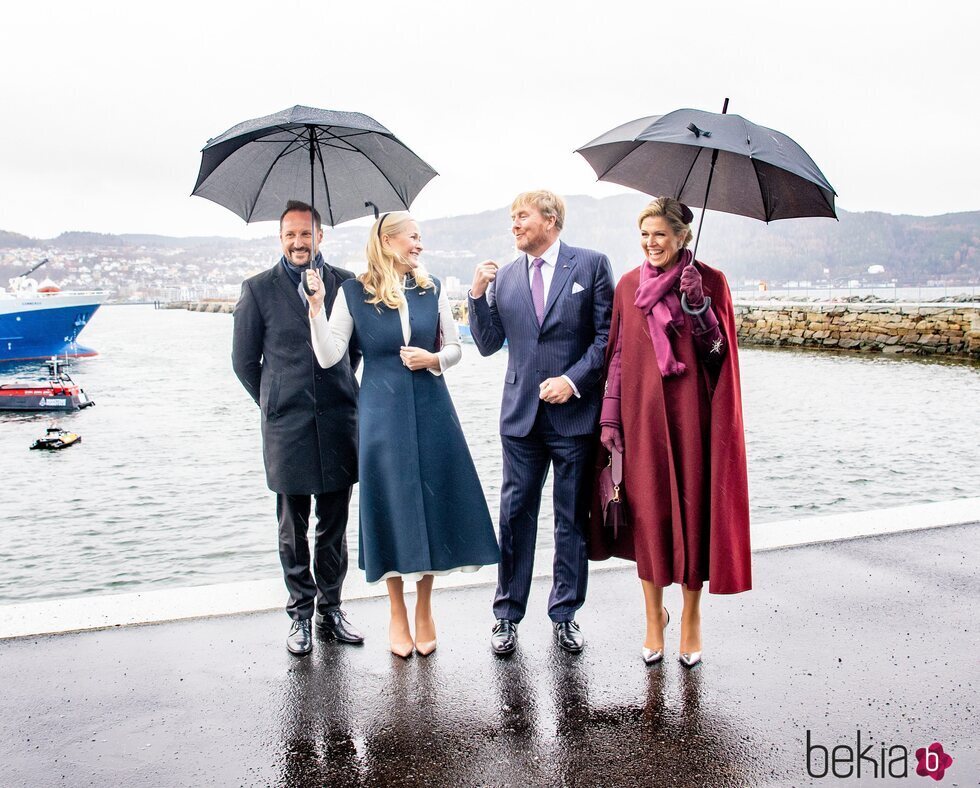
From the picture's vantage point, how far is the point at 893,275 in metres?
96.8

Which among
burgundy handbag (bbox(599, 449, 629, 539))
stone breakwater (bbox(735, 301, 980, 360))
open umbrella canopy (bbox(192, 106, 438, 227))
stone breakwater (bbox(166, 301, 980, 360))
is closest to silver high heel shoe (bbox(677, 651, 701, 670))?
burgundy handbag (bbox(599, 449, 629, 539))

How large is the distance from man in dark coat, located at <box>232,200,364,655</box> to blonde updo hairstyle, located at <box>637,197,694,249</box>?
143 centimetres

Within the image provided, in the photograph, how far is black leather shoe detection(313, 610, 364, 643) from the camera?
3.65 meters

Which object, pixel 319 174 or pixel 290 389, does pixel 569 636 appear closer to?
pixel 290 389

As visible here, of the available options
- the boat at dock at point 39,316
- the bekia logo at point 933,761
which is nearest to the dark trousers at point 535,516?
Result: the bekia logo at point 933,761

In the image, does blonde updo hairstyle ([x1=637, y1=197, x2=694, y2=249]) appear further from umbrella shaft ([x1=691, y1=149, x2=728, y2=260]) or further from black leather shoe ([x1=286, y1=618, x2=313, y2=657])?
black leather shoe ([x1=286, y1=618, x2=313, y2=657])

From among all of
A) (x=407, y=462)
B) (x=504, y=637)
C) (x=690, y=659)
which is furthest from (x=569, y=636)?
(x=407, y=462)

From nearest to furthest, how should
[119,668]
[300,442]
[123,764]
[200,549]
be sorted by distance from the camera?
1. [123,764]
2. [119,668]
3. [300,442]
4. [200,549]

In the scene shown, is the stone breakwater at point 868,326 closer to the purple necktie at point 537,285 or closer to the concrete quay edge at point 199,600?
the concrete quay edge at point 199,600

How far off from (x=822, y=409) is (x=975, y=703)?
18818 millimetres

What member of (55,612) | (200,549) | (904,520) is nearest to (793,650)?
(904,520)

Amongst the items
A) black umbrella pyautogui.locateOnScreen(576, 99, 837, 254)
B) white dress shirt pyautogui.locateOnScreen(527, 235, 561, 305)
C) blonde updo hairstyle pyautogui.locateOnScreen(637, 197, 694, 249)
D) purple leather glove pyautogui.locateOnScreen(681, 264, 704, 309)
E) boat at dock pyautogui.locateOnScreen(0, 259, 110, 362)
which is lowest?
purple leather glove pyautogui.locateOnScreen(681, 264, 704, 309)

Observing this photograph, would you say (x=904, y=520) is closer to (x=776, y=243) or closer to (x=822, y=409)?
(x=822, y=409)

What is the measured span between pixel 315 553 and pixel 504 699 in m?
1.21
